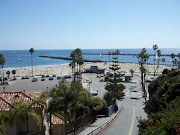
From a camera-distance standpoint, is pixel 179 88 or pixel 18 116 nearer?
pixel 18 116

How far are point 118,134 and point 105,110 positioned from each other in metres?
7.46

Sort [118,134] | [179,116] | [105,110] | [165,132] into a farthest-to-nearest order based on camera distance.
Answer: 1. [105,110]
2. [118,134]
3. [179,116]
4. [165,132]

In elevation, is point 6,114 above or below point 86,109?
above

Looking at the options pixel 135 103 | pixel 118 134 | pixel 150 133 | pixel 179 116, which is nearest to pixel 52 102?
pixel 118 134

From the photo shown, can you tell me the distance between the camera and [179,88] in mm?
18078

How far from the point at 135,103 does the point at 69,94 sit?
1944 cm

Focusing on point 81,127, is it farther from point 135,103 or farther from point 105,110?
point 135,103

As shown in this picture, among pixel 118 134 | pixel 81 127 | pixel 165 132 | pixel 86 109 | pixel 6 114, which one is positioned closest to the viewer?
pixel 165 132

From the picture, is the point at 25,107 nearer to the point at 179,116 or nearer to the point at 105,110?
the point at 179,116

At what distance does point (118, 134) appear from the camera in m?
14.1

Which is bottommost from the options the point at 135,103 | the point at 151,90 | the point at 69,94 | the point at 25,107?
the point at 135,103

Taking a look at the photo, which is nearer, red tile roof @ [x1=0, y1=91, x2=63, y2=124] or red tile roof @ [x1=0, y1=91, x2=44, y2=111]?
red tile roof @ [x1=0, y1=91, x2=44, y2=111]

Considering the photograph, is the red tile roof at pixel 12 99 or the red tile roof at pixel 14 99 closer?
the red tile roof at pixel 12 99

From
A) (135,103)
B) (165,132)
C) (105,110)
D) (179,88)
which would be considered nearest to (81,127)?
(105,110)
